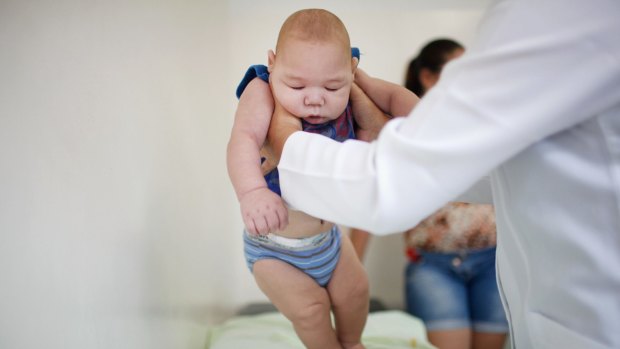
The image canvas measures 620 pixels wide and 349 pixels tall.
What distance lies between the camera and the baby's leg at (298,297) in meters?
0.78

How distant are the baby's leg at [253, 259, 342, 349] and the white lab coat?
0.68 ft

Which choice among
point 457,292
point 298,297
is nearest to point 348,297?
point 298,297

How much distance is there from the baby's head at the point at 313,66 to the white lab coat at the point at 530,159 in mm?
79

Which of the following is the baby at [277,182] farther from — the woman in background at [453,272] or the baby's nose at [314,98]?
the woman in background at [453,272]

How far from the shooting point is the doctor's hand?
0.64 m

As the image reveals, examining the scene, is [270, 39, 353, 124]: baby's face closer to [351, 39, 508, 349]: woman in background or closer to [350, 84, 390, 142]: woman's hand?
[350, 84, 390, 142]: woman's hand

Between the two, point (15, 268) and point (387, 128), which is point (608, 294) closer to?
point (387, 128)

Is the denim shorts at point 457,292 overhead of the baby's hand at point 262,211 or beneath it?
beneath

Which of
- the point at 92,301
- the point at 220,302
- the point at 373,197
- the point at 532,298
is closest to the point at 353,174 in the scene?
the point at 373,197

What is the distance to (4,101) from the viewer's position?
51 cm

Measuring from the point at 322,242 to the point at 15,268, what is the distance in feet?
1.43

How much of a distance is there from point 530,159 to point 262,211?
1.02 ft

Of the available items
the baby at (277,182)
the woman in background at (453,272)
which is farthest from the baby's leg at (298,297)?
the woman in background at (453,272)

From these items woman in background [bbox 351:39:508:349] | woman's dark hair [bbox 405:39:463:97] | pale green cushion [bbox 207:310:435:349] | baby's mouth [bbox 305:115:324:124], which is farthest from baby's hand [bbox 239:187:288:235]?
woman's dark hair [bbox 405:39:463:97]
